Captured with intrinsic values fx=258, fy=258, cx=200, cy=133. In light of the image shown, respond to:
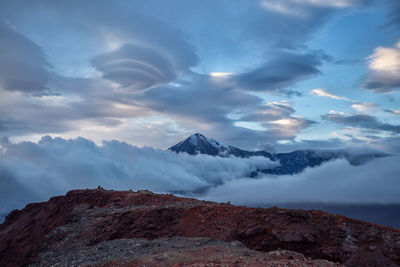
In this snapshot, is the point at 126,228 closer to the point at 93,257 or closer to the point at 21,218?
the point at 93,257

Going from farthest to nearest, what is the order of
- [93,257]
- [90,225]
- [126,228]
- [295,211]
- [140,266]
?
[90,225] → [126,228] → [295,211] → [93,257] → [140,266]

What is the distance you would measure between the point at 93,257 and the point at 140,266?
6.90 meters

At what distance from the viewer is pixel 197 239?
2192 cm

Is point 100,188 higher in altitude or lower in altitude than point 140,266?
higher

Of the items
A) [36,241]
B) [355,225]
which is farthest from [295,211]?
[36,241]

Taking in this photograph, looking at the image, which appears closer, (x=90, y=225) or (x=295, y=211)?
(x=295, y=211)

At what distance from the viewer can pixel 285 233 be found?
70.3 ft

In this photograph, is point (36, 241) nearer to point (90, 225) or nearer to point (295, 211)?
point (90, 225)

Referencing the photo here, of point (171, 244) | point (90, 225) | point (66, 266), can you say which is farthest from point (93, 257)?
point (90, 225)

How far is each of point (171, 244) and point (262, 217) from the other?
28.8 feet

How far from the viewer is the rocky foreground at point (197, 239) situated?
16953mm

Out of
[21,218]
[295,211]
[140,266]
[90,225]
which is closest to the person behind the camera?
[140,266]

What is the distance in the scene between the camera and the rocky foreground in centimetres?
1695

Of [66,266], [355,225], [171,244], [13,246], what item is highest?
[355,225]
